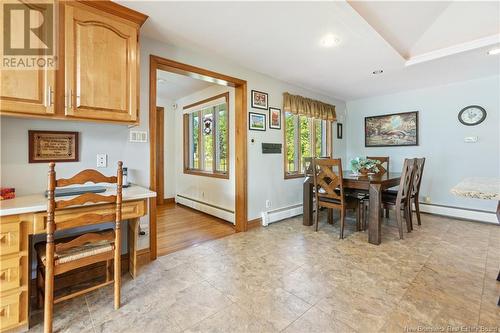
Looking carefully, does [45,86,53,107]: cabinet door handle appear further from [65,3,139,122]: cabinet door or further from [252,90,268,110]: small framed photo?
A: [252,90,268,110]: small framed photo

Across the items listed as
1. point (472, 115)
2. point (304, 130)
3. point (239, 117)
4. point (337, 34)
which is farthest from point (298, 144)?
point (472, 115)

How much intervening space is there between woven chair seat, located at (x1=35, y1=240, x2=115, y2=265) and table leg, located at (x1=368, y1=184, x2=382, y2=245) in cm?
274

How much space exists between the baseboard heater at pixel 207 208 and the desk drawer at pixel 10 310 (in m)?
2.58

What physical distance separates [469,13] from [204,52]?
9.24 ft

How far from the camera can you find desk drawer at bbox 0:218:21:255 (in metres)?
1.31

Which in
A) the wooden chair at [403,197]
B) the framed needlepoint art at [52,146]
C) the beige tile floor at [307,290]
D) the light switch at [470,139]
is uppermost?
the light switch at [470,139]

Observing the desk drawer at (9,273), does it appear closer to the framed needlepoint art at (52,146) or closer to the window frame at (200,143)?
the framed needlepoint art at (52,146)

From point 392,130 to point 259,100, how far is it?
9.76 ft

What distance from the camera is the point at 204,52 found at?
2.73m

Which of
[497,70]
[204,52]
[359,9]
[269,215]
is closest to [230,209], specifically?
[269,215]

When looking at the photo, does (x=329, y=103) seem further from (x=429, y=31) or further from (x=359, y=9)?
(x=359, y=9)

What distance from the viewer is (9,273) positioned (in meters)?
1.35

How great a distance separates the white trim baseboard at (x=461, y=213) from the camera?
11.7 ft

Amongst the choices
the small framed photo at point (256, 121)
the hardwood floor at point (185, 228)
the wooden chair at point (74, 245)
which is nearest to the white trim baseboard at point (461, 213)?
the small framed photo at point (256, 121)
